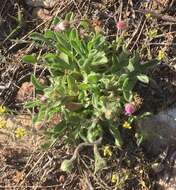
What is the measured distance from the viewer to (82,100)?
3.59m

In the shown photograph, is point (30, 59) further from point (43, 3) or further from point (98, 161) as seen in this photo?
point (98, 161)

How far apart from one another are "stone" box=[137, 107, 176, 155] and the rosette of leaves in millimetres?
204

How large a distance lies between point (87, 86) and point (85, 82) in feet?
0.14

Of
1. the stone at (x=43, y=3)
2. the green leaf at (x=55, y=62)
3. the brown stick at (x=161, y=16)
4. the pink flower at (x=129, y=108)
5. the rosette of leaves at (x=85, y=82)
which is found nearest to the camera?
the pink flower at (x=129, y=108)

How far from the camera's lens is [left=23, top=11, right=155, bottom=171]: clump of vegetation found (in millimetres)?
3479

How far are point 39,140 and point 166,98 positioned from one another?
91cm

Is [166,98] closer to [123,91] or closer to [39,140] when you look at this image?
[123,91]

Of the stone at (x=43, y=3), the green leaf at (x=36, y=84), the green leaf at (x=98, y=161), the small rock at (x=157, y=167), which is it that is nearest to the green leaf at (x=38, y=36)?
the green leaf at (x=36, y=84)

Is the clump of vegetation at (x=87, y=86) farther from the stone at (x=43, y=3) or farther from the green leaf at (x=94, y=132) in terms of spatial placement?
the stone at (x=43, y=3)

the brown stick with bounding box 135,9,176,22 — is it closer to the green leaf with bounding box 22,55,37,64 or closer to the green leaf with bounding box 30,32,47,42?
the green leaf with bounding box 30,32,47,42

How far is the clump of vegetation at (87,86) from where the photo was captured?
3.48 m

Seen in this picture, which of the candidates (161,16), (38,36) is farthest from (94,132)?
(161,16)

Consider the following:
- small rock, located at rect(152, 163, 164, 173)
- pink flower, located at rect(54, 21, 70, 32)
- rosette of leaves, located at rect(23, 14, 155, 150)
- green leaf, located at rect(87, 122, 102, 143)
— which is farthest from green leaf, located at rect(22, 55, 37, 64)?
small rock, located at rect(152, 163, 164, 173)

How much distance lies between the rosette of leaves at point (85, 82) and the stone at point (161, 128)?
0.67 ft
